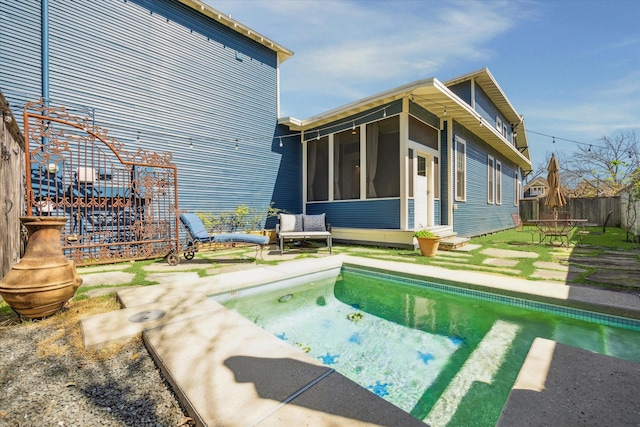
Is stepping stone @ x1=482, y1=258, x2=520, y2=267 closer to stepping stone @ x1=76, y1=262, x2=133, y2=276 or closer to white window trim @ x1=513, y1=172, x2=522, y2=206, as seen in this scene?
stepping stone @ x1=76, y1=262, x2=133, y2=276

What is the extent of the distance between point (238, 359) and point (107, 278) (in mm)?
3498

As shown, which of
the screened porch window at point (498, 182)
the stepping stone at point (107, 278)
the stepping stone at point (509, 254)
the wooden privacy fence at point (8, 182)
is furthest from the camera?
the screened porch window at point (498, 182)

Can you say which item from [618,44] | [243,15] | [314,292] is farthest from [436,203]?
[618,44]

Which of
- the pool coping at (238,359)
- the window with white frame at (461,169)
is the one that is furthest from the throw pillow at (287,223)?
the window with white frame at (461,169)

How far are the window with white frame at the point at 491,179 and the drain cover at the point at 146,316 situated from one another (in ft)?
39.1

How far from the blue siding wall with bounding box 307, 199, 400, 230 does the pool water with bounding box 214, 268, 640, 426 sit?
3.01m

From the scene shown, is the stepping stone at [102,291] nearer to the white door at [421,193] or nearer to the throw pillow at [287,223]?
the throw pillow at [287,223]

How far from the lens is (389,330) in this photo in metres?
2.94

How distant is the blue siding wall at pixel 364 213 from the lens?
7.09m

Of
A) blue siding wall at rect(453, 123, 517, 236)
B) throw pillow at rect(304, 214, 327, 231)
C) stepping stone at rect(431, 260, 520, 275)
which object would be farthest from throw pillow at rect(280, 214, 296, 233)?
blue siding wall at rect(453, 123, 517, 236)

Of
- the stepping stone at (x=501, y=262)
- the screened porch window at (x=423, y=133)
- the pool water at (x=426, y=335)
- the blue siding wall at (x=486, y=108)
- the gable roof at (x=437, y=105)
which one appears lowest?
the pool water at (x=426, y=335)

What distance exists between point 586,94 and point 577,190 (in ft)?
26.3

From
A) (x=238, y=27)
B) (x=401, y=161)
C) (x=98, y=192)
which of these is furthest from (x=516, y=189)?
(x=98, y=192)

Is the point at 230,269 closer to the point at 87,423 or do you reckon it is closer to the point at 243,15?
the point at 87,423
